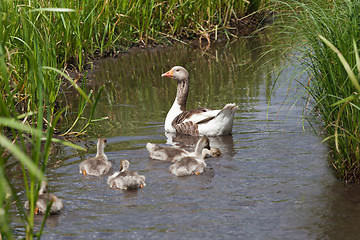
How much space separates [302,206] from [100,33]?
29.7 ft

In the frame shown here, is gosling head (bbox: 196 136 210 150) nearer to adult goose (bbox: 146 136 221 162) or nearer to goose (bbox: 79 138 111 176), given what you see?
adult goose (bbox: 146 136 221 162)

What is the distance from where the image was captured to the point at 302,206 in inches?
235

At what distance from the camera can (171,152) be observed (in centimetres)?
784

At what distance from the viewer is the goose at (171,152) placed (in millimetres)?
7648

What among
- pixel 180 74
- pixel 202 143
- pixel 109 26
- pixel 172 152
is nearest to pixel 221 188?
pixel 202 143

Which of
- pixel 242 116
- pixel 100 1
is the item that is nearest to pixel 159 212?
pixel 242 116

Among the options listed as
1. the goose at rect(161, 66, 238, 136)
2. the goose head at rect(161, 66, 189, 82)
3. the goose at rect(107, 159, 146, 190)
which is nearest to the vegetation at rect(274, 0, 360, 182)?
the goose at rect(107, 159, 146, 190)

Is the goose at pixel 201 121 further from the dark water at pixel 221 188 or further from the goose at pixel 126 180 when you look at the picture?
the goose at pixel 126 180

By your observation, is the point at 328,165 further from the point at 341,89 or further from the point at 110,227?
the point at 110,227

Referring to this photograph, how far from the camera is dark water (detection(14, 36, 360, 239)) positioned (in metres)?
5.50

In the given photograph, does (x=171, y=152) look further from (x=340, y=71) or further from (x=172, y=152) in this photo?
(x=340, y=71)

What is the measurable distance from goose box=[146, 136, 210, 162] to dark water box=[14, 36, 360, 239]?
0.16 meters

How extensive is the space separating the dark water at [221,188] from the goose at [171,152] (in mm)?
160

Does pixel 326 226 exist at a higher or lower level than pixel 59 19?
lower
